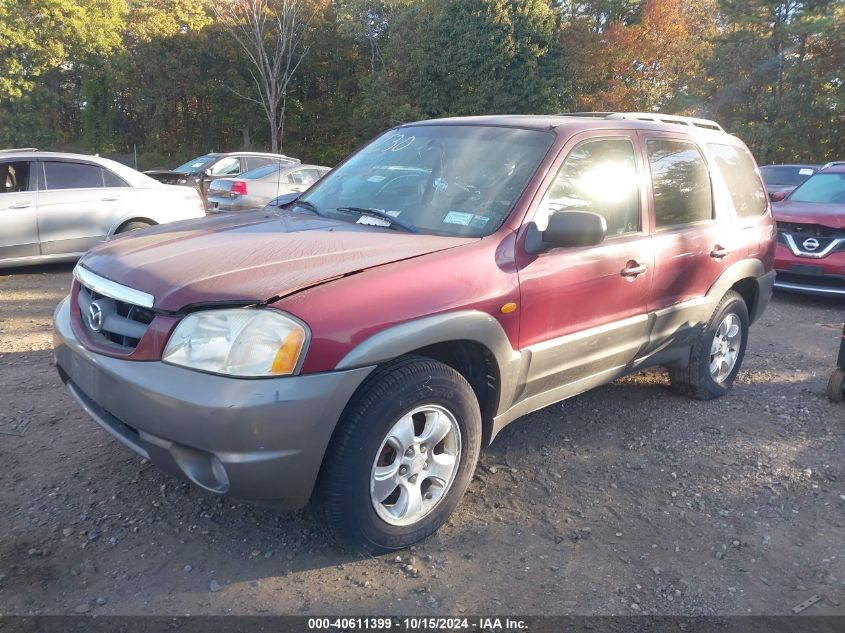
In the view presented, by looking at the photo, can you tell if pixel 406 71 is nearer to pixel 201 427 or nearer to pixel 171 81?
pixel 171 81

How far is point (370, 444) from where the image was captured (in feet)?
8.75

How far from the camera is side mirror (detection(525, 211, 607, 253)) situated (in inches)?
123

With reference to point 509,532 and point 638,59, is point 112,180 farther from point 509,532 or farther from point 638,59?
point 638,59

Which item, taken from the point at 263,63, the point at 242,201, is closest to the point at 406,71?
the point at 263,63

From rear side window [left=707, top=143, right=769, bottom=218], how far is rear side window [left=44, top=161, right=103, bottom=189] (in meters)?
6.78

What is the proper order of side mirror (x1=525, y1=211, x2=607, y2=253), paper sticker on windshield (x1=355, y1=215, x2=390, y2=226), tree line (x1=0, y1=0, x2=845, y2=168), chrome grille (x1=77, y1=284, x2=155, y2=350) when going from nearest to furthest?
chrome grille (x1=77, y1=284, x2=155, y2=350) → side mirror (x1=525, y1=211, x2=607, y2=253) → paper sticker on windshield (x1=355, y1=215, x2=390, y2=226) → tree line (x1=0, y1=0, x2=845, y2=168)

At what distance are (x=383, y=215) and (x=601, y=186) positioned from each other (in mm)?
1204

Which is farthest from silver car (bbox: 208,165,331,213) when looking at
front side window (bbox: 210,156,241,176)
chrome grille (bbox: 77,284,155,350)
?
chrome grille (bbox: 77,284,155,350)

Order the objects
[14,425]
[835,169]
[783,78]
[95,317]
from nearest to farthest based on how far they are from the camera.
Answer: [95,317], [14,425], [835,169], [783,78]

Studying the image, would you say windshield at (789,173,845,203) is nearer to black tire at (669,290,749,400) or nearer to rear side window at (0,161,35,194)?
black tire at (669,290,749,400)

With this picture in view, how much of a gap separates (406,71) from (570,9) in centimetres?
830

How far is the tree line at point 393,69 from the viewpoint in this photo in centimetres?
2536

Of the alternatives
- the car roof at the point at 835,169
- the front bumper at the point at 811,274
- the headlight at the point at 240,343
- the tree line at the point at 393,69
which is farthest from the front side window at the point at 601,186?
the tree line at the point at 393,69

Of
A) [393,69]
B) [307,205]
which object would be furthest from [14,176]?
[393,69]
